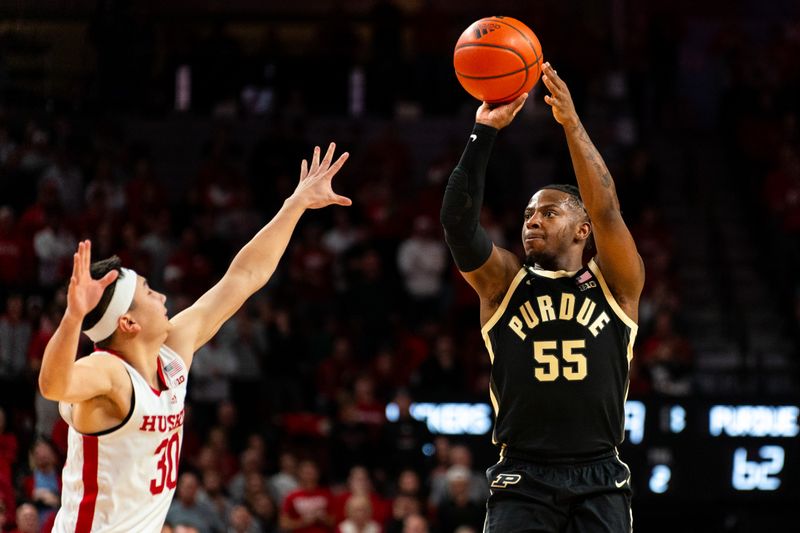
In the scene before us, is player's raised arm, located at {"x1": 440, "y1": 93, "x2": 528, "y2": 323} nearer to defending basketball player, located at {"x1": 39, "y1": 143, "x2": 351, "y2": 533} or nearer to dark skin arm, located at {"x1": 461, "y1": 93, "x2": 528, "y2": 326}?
dark skin arm, located at {"x1": 461, "y1": 93, "x2": 528, "y2": 326}

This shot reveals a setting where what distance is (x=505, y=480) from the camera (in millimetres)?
6160

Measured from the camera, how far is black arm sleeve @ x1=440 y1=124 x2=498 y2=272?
623cm

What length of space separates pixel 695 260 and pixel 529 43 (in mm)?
13614

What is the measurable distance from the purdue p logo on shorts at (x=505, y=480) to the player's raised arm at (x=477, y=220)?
0.77m

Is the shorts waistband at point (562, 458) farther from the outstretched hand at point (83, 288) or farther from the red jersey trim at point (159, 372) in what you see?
the outstretched hand at point (83, 288)

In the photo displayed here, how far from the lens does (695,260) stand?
65.1ft

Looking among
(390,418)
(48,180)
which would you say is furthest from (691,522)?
(48,180)

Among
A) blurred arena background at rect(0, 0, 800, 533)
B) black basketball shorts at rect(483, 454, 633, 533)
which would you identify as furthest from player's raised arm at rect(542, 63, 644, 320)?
blurred arena background at rect(0, 0, 800, 533)

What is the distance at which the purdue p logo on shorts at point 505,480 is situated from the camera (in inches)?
241

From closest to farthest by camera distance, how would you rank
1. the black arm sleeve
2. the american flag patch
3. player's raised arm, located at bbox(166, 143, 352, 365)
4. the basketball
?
the american flag patch
the black arm sleeve
player's raised arm, located at bbox(166, 143, 352, 365)
the basketball

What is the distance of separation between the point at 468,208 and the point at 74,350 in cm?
196

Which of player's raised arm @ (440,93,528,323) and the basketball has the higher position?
the basketball

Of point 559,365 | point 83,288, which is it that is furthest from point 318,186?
point 83,288

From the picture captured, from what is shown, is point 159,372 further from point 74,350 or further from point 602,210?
point 602,210
